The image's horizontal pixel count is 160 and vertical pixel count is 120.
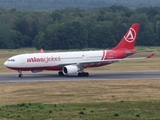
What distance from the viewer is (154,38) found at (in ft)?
459

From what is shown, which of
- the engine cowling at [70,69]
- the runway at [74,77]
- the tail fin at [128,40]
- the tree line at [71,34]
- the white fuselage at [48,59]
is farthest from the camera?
the tree line at [71,34]

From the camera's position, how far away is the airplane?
5859cm

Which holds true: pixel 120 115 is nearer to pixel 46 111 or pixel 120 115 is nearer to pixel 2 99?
pixel 46 111

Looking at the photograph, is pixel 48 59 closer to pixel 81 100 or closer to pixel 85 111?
pixel 81 100

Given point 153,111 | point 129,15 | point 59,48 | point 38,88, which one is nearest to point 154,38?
point 59,48

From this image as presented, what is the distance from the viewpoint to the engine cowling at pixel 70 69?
58312mm

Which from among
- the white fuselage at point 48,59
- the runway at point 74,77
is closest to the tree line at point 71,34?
the white fuselage at point 48,59

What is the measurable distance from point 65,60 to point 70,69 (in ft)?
8.23

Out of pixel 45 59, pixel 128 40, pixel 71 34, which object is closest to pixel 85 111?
A: pixel 45 59

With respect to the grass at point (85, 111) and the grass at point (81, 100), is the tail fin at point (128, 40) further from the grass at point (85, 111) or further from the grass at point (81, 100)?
the grass at point (85, 111)

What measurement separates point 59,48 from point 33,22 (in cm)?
3274

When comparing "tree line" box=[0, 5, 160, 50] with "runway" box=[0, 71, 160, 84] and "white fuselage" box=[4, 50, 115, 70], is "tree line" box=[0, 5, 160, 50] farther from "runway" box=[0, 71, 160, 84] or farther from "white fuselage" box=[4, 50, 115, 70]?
"runway" box=[0, 71, 160, 84]

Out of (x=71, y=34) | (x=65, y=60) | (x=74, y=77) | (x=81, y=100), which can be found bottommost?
(x=81, y=100)

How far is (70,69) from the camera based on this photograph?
58.4 metres
